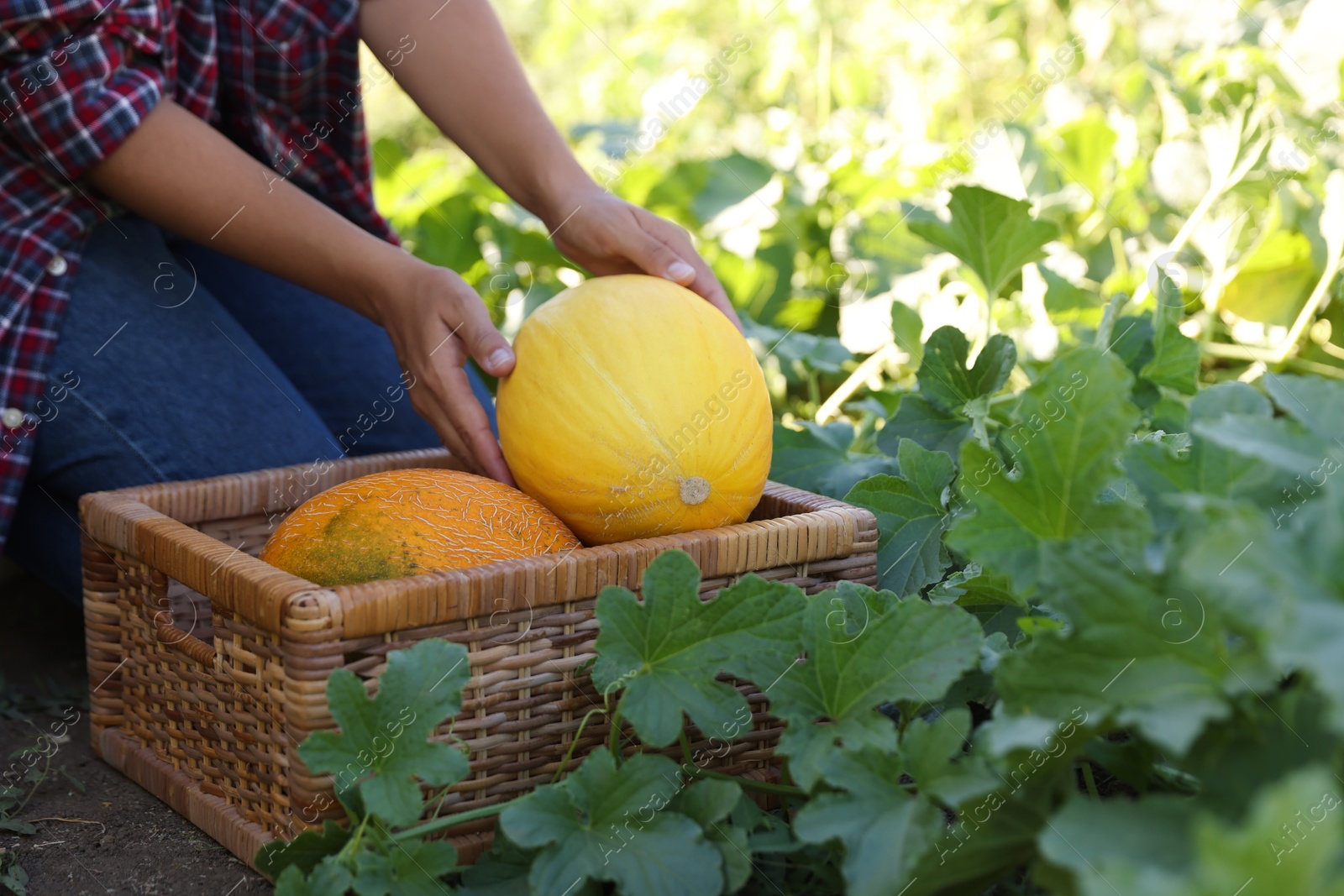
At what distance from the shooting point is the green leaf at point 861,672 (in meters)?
0.96

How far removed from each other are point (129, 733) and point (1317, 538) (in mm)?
1282

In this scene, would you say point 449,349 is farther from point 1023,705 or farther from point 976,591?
point 1023,705

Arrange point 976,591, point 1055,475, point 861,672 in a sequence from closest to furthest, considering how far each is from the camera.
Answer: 1. point 1055,475
2. point 861,672
3. point 976,591

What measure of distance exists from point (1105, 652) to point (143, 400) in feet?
4.52

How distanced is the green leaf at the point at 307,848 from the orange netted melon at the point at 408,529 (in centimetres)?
27

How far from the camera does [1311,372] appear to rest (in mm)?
2156

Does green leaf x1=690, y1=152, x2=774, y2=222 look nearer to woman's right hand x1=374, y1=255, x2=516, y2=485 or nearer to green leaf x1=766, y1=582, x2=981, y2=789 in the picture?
woman's right hand x1=374, y1=255, x2=516, y2=485

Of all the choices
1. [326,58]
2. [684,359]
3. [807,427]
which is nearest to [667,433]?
[684,359]

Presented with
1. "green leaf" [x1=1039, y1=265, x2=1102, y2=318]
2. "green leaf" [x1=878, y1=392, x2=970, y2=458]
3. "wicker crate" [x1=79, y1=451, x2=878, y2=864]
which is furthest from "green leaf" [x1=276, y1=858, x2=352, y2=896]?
"green leaf" [x1=1039, y1=265, x2=1102, y2=318]

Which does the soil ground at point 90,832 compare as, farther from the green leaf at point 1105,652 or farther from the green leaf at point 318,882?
the green leaf at point 1105,652

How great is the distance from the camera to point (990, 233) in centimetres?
162

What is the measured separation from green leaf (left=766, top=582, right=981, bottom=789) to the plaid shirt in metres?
1.10

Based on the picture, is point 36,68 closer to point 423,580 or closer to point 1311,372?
point 423,580

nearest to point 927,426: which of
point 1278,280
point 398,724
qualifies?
point 398,724
